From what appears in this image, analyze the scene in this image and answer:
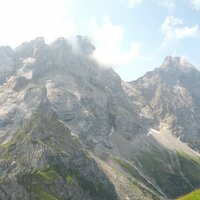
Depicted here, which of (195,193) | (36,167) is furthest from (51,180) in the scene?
(195,193)

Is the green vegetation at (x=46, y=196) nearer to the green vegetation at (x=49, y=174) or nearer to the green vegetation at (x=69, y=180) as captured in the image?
the green vegetation at (x=49, y=174)

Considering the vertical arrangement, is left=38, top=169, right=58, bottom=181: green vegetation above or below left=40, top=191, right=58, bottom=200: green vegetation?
above

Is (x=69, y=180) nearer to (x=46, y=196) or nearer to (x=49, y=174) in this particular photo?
(x=49, y=174)

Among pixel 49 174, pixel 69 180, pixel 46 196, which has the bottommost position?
pixel 46 196

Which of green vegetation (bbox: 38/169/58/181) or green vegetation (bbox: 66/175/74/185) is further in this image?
green vegetation (bbox: 66/175/74/185)

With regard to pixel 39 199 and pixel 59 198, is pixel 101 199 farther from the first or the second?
pixel 39 199

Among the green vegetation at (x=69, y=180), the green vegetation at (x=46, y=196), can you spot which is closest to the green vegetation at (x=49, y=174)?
the green vegetation at (x=69, y=180)

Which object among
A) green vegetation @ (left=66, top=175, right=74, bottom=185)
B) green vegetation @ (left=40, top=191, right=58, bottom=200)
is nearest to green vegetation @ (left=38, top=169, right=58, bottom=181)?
green vegetation @ (left=66, top=175, right=74, bottom=185)

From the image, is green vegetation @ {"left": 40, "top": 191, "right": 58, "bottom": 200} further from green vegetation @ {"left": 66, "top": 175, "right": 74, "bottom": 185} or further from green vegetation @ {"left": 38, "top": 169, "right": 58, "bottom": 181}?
green vegetation @ {"left": 66, "top": 175, "right": 74, "bottom": 185}

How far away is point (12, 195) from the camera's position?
477ft

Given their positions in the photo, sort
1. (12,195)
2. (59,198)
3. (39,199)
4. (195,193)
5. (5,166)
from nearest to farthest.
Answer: (195,193) < (12,195) < (39,199) < (59,198) < (5,166)

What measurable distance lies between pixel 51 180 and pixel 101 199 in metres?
31.1

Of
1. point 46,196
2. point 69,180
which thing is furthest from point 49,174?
point 46,196

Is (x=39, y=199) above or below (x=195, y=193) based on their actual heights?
below
